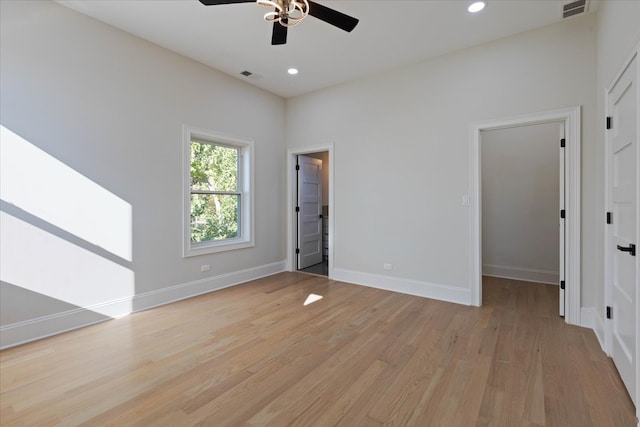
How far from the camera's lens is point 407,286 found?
404 centimetres

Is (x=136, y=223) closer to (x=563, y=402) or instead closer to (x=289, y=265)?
(x=289, y=265)

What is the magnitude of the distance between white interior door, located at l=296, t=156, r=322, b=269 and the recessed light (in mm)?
3378

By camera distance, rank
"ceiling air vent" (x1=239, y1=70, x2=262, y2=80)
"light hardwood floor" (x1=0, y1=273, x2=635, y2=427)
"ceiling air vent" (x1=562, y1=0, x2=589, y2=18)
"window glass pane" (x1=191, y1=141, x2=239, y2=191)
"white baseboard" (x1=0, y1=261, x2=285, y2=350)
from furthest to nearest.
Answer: "ceiling air vent" (x1=239, y1=70, x2=262, y2=80), "window glass pane" (x1=191, y1=141, x2=239, y2=191), "ceiling air vent" (x1=562, y1=0, x2=589, y2=18), "white baseboard" (x1=0, y1=261, x2=285, y2=350), "light hardwood floor" (x1=0, y1=273, x2=635, y2=427)

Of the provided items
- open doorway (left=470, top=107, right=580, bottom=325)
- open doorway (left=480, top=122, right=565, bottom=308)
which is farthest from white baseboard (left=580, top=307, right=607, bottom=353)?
open doorway (left=480, top=122, right=565, bottom=308)

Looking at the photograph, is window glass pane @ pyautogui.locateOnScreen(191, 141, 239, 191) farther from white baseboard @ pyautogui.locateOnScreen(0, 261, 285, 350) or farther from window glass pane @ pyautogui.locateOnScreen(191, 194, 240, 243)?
white baseboard @ pyautogui.locateOnScreen(0, 261, 285, 350)

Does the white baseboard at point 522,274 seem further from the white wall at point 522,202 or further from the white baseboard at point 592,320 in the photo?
the white baseboard at point 592,320

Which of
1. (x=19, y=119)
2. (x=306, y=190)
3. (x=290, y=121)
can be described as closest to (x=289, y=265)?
(x=306, y=190)

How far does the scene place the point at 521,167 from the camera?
15.2ft

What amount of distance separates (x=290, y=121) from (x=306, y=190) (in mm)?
1341

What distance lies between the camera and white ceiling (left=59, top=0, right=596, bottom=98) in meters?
2.82

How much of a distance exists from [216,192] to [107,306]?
1964 millimetres

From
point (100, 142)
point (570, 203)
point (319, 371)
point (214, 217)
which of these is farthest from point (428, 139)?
point (100, 142)

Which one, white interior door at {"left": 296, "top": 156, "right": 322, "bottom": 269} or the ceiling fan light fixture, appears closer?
the ceiling fan light fixture

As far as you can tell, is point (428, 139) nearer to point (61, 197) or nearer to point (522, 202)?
point (522, 202)
